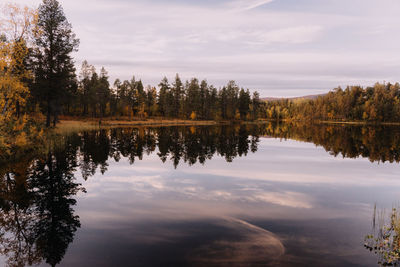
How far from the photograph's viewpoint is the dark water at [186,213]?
28.4ft

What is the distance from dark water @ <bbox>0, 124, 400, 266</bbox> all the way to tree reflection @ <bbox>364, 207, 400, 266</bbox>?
8.7 inches

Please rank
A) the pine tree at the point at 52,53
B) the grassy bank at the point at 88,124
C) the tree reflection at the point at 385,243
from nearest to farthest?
the tree reflection at the point at 385,243
the pine tree at the point at 52,53
the grassy bank at the point at 88,124

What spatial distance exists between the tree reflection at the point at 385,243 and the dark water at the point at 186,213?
220 mm

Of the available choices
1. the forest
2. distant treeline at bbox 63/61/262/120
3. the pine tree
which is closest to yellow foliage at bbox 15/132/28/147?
the forest

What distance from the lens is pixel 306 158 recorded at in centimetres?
3117

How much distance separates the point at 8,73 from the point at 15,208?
14.6 meters

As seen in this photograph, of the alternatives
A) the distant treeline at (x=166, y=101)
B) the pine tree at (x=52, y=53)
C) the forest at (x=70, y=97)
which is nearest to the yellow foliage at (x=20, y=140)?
the forest at (x=70, y=97)

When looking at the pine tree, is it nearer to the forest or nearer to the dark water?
the forest

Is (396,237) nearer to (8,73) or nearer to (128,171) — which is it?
(128,171)

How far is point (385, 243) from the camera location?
375 inches

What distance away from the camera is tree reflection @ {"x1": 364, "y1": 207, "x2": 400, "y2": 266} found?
8374 millimetres

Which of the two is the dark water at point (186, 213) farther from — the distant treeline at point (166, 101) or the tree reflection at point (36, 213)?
the distant treeline at point (166, 101)

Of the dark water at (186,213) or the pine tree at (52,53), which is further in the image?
the pine tree at (52,53)

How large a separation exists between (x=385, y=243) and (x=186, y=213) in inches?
318
